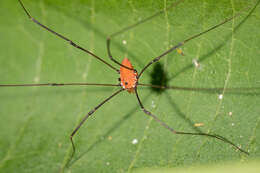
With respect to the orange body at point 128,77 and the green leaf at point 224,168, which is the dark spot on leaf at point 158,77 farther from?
the green leaf at point 224,168

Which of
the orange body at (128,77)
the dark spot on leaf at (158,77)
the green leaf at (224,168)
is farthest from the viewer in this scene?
the orange body at (128,77)

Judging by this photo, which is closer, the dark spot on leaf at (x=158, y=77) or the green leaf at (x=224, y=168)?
the green leaf at (x=224, y=168)

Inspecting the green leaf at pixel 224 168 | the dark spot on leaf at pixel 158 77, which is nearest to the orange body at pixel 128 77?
the dark spot on leaf at pixel 158 77

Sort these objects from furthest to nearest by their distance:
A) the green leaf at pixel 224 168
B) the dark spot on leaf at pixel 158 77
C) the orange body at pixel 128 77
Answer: the orange body at pixel 128 77, the dark spot on leaf at pixel 158 77, the green leaf at pixel 224 168

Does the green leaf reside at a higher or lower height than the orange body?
lower

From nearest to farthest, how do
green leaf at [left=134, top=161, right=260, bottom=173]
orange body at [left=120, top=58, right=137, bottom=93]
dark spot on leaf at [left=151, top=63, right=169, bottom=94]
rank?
green leaf at [left=134, top=161, right=260, bottom=173] < dark spot on leaf at [left=151, top=63, right=169, bottom=94] < orange body at [left=120, top=58, right=137, bottom=93]

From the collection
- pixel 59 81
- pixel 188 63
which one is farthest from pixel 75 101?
pixel 188 63

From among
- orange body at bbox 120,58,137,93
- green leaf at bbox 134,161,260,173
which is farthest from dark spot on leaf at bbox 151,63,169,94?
green leaf at bbox 134,161,260,173

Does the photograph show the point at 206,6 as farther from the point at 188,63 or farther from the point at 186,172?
the point at 186,172

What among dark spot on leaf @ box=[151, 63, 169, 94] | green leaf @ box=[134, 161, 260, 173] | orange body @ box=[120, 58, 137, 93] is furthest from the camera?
orange body @ box=[120, 58, 137, 93]

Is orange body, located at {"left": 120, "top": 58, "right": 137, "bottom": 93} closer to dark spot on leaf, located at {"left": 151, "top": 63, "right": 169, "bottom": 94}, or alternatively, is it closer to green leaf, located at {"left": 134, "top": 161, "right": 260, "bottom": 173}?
dark spot on leaf, located at {"left": 151, "top": 63, "right": 169, "bottom": 94}

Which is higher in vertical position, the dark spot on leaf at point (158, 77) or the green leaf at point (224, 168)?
the dark spot on leaf at point (158, 77)
